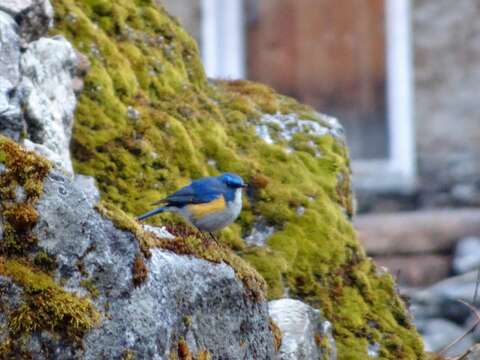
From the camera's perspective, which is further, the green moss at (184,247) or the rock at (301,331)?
the rock at (301,331)

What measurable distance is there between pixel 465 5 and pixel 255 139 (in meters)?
7.85

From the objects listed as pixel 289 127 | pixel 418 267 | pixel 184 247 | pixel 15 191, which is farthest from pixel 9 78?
pixel 418 267

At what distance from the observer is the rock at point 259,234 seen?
6945 millimetres

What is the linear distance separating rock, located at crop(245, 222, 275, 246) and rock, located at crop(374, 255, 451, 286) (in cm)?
642

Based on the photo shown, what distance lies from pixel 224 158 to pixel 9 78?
69.6 inches

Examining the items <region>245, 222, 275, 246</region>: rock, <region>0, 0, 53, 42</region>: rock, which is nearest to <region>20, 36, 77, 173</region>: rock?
<region>0, 0, 53, 42</region>: rock

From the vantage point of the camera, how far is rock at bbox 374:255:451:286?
13.4m

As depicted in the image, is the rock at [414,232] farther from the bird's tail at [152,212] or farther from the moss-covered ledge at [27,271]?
the moss-covered ledge at [27,271]

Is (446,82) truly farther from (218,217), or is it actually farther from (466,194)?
(218,217)

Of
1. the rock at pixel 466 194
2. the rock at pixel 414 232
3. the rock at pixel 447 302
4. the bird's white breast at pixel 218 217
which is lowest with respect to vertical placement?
the bird's white breast at pixel 218 217

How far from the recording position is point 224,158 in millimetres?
7309

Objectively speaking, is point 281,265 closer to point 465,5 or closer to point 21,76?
point 21,76

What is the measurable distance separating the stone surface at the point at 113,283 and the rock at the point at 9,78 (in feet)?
4.16

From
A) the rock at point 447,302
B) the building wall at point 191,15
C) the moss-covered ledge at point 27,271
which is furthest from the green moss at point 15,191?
the building wall at point 191,15
